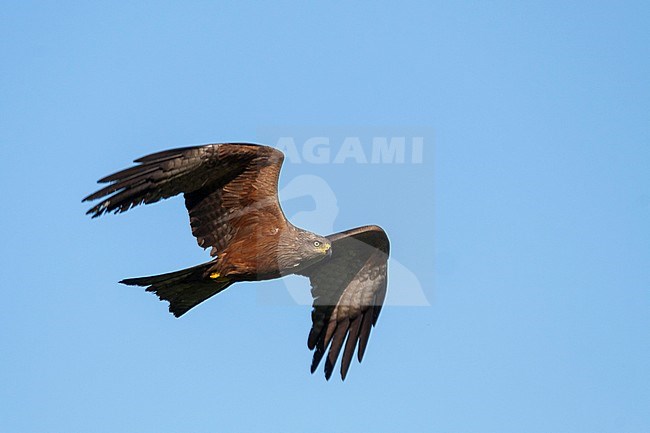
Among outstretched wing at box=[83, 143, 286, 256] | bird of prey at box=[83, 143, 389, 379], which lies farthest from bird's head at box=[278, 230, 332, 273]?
outstretched wing at box=[83, 143, 286, 256]

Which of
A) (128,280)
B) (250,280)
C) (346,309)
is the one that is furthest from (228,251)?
(346,309)

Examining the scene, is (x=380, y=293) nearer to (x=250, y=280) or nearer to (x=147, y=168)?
(x=250, y=280)

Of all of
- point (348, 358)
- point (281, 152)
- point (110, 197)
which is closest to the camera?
point (110, 197)

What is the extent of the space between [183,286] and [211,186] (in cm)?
128

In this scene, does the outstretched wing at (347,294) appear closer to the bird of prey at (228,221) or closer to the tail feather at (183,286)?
the bird of prey at (228,221)

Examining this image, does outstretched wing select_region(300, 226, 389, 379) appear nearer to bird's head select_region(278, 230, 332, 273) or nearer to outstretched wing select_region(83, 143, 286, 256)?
bird's head select_region(278, 230, 332, 273)

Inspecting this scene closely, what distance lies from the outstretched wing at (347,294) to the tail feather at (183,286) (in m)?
1.66

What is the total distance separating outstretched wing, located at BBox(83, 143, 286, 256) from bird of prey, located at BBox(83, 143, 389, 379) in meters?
0.01

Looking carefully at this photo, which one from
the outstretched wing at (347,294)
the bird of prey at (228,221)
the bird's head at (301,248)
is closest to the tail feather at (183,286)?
the bird of prey at (228,221)

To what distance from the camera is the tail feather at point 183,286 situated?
1326cm

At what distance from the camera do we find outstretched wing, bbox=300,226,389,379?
577 inches

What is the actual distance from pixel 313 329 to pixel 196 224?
2.37m

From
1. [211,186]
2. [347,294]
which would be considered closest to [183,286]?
[211,186]

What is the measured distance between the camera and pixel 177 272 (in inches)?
522
